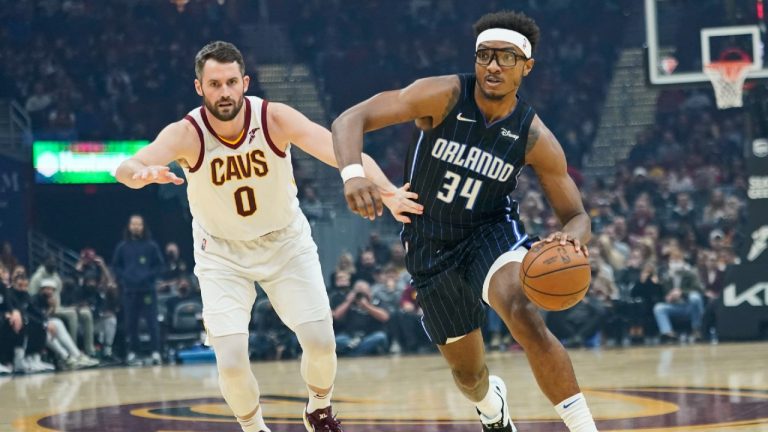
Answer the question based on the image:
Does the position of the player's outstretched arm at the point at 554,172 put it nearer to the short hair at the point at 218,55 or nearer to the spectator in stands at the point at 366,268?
the short hair at the point at 218,55

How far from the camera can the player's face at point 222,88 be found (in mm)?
5895

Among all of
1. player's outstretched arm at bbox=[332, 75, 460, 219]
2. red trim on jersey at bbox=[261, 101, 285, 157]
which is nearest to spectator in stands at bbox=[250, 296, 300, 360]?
red trim on jersey at bbox=[261, 101, 285, 157]

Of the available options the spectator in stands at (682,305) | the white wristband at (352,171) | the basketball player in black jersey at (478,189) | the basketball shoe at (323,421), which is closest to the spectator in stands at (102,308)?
the spectator in stands at (682,305)

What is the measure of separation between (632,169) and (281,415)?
1195 cm

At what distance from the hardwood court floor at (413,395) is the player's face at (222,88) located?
8.45 ft

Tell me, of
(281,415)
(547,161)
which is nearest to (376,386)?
(281,415)

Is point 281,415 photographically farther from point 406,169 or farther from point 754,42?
point 754,42

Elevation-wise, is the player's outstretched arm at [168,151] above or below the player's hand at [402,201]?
above

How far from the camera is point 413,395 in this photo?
9.73m

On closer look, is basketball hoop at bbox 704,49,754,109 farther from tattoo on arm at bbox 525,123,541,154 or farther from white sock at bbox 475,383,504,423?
tattoo on arm at bbox 525,123,541,154

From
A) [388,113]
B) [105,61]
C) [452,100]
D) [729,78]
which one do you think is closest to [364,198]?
[388,113]

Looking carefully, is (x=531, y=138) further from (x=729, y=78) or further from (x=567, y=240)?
(x=729, y=78)

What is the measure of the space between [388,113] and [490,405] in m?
1.77

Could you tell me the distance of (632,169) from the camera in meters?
19.3
